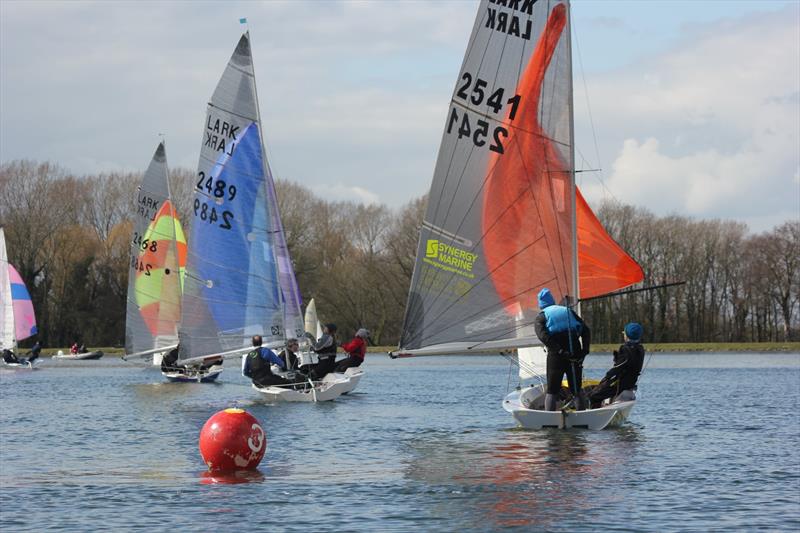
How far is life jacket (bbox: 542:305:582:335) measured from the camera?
19812mm

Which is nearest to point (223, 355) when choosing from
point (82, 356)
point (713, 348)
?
point (82, 356)

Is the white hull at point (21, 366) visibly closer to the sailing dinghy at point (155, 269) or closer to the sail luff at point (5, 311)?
the sail luff at point (5, 311)

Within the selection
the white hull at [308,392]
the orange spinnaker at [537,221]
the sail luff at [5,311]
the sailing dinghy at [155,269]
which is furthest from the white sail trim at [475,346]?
the sail luff at [5,311]

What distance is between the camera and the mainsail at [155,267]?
45.0m

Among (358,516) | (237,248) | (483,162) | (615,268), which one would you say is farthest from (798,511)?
(237,248)

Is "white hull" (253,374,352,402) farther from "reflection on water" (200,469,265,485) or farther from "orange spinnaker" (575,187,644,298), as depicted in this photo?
"reflection on water" (200,469,265,485)

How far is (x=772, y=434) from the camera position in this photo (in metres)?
22.4

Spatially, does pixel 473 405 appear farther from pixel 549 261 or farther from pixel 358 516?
pixel 358 516

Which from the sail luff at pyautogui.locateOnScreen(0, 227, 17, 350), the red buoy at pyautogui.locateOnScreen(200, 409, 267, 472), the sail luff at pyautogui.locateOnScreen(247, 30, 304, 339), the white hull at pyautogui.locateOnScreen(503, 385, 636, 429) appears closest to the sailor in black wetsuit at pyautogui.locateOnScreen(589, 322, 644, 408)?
the white hull at pyautogui.locateOnScreen(503, 385, 636, 429)

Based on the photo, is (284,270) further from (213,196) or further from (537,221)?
(537,221)

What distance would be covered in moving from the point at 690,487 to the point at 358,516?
14.6ft

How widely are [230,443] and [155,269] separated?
98.3 feet

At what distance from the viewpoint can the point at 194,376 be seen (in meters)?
41.6

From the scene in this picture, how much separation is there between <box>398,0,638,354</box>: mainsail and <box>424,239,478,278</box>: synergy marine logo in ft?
0.06
